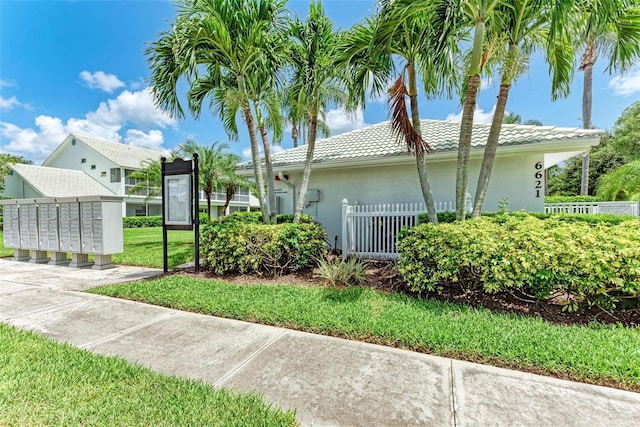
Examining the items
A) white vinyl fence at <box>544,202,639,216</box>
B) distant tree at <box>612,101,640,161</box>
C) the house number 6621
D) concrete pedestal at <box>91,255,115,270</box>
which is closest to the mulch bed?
concrete pedestal at <box>91,255,115,270</box>

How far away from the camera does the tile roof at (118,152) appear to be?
27688 millimetres

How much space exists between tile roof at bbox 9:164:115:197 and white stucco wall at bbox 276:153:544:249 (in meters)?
21.9

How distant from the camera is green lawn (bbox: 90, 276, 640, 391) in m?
2.88

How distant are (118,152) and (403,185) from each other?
30.9 metres

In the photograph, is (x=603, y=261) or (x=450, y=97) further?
(x=450, y=97)

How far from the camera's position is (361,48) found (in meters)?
6.28

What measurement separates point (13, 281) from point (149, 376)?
6761 millimetres

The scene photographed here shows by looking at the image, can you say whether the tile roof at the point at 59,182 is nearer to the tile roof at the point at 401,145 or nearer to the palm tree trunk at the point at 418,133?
the tile roof at the point at 401,145

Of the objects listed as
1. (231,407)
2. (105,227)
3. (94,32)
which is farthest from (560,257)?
(94,32)

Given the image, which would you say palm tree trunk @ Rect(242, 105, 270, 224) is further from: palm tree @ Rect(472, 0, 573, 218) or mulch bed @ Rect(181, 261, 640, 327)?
palm tree @ Rect(472, 0, 573, 218)

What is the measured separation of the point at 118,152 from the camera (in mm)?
29344

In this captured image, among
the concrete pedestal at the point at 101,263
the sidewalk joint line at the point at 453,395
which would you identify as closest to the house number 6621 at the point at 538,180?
the sidewalk joint line at the point at 453,395

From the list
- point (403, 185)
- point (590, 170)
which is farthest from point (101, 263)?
point (590, 170)

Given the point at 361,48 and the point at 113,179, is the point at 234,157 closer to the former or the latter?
the point at 361,48
